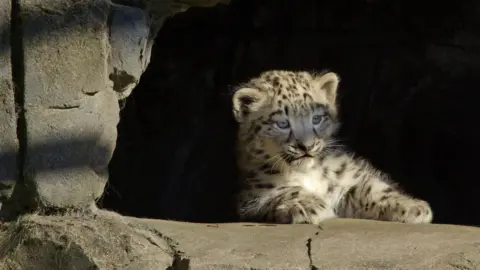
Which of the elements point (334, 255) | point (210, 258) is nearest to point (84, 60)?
point (210, 258)

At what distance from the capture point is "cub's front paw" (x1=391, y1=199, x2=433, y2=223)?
21.9ft

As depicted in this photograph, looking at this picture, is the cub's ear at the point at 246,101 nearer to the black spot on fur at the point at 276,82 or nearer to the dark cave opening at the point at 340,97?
the black spot on fur at the point at 276,82

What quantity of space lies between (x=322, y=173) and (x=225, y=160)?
2.13 m

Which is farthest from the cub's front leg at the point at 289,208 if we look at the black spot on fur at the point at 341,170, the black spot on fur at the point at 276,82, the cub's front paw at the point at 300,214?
the black spot on fur at the point at 276,82

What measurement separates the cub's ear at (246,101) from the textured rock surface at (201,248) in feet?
6.03

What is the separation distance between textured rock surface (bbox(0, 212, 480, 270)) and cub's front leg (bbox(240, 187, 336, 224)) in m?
0.70

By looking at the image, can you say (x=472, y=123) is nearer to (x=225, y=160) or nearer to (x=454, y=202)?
(x=454, y=202)

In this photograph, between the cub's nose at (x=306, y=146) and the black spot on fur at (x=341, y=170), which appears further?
the black spot on fur at (x=341, y=170)

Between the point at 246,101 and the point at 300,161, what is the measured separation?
75 cm

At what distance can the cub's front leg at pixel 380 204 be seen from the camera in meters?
6.72

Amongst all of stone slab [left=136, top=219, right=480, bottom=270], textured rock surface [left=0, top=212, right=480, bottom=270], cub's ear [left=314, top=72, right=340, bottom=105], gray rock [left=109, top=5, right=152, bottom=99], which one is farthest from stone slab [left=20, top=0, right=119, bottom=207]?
cub's ear [left=314, top=72, right=340, bottom=105]

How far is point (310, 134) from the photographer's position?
7.05m

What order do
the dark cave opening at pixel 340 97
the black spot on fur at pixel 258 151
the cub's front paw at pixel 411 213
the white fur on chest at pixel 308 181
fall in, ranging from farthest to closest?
the dark cave opening at pixel 340 97 → the black spot on fur at pixel 258 151 → the white fur on chest at pixel 308 181 → the cub's front paw at pixel 411 213

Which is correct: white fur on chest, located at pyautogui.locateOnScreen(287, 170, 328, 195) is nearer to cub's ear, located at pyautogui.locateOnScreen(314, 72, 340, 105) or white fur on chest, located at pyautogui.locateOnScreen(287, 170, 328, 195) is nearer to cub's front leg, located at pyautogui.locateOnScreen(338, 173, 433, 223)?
cub's front leg, located at pyautogui.locateOnScreen(338, 173, 433, 223)
